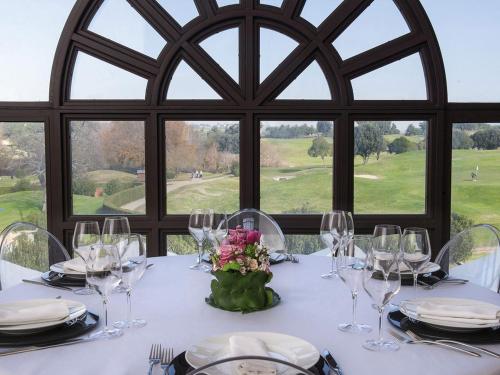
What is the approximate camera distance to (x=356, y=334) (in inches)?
53.1

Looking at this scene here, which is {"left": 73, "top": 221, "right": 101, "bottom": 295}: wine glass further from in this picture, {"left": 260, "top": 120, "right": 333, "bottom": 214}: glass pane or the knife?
{"left": 260, "top": 120, "right": 333, "bottom": 214}: glass pane

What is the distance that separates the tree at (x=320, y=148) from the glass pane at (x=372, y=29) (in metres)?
0.50

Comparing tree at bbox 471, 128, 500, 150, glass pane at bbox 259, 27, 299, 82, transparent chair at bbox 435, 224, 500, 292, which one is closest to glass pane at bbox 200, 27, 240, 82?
glass pane at bbox 259, 27, 299, 82

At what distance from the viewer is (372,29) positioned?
3258 mm

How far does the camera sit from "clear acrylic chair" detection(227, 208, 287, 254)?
9.02ft

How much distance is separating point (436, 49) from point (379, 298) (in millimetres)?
2327

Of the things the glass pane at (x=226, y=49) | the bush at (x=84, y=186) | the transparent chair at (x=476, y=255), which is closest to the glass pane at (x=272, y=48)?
the glass pane at (x=226, y=49)

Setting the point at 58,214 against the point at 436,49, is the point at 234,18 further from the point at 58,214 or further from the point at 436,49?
the point at 58,214

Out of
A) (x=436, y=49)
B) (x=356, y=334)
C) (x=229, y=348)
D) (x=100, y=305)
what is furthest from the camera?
(x=436, y=49)

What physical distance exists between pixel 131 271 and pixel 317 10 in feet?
7.73

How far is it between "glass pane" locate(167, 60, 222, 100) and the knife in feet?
7.54

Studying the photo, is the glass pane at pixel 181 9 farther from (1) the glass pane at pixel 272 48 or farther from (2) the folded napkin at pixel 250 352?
(2) the folded napkin at pixel 250 352

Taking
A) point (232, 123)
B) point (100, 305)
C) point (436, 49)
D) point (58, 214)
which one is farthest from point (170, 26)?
point (100, 305)

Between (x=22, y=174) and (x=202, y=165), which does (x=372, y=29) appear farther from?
(x=22, y=174)
